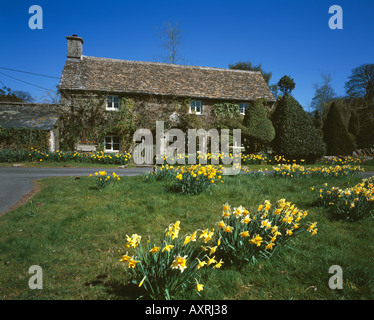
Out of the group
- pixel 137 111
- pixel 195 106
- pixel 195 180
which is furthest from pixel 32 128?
pixel 195 180

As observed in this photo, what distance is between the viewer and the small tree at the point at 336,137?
1866 centimetres

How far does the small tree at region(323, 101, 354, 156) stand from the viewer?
734 inches

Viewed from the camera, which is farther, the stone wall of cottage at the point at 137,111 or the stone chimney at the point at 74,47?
the stone chimney at the point at 74,47

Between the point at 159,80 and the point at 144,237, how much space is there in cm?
A: 1867

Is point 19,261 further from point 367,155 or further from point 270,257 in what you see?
point 367,155

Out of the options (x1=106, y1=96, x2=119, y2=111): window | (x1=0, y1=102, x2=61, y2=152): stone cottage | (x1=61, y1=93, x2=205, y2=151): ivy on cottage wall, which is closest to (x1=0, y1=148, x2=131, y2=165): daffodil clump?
(x1=0, y1=102, x2=61, y2=152): stone cottage

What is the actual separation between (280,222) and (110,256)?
8.39 ft

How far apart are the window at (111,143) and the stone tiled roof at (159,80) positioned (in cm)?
386

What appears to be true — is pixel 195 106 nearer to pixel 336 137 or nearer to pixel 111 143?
pixel 111 143

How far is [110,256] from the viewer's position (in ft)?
10.5

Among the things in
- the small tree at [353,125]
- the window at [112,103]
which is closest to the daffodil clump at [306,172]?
the window at [112,103]

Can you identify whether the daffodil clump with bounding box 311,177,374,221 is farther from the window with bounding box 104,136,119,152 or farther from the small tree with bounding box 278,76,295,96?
the small tree with bounding box 278,76,295,96

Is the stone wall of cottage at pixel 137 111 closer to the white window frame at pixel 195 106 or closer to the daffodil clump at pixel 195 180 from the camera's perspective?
the white window frame at pixel 195 106

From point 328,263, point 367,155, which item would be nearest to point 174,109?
point 367,155
